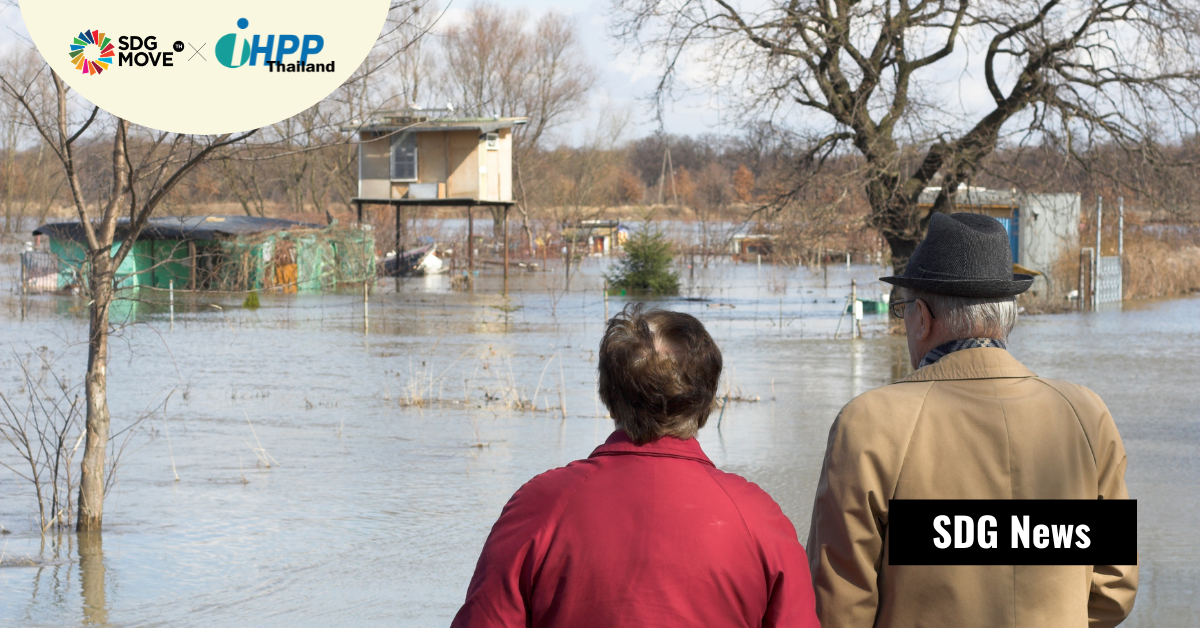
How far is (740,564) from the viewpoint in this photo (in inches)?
82.5

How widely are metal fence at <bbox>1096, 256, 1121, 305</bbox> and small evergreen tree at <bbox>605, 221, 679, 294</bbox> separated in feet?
42.3

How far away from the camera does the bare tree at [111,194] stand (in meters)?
6.70

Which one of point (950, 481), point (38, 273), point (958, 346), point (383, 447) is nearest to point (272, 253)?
point (38, 273)

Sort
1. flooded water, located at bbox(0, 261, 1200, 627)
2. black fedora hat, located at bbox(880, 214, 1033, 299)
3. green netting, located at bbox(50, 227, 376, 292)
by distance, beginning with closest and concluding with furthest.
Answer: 1. black fedora hat, located at bbox(880, 214, 1033, 299)
2. flooded water, located at bbox(0, 261, 1200, 627)
3. green netting, located at bbox(50, 227, 376, 292)

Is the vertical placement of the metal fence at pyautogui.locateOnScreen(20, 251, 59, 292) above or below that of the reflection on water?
above

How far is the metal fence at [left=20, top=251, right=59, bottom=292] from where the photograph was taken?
32219 mm

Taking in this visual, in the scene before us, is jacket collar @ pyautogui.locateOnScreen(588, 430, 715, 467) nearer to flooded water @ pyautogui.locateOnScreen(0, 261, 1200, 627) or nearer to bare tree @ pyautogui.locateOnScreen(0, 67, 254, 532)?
flooded water @ pyautogui.locateOnScreen(0, 261, 1200, 627)

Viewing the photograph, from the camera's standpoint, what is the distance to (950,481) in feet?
8.18

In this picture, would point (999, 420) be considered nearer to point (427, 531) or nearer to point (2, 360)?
point (427, 531)

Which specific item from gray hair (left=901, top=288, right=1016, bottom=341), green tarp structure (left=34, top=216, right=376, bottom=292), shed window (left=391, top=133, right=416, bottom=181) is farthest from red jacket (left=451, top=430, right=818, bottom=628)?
shed window (left=391, top=133, right=416, bottom=181)

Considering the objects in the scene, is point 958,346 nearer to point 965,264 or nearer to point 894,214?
point 965,264

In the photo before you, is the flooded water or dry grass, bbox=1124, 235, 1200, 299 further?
dry grass, bbox=1124, 235, 1200, 299

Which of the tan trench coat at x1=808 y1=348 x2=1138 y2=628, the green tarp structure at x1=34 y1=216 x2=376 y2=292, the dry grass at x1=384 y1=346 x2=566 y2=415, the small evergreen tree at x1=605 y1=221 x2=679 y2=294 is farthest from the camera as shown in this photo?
the small evergreen tree at x1=605 y1=221 x2=679 y2=294

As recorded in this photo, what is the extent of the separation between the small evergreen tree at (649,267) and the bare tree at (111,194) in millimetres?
28529
